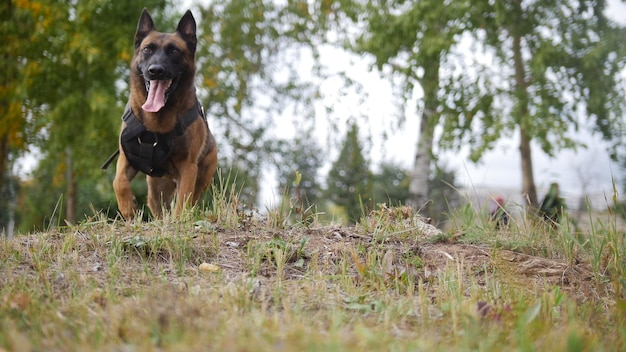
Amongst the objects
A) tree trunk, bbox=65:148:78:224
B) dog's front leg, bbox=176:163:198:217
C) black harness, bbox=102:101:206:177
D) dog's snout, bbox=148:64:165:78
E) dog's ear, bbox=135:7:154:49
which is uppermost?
dog's ear, bbox=135:7:154:49

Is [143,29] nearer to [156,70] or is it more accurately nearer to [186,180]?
[156,70]

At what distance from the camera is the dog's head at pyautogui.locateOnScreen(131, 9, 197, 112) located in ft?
17.2

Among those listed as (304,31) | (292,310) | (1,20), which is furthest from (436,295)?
(304,31)

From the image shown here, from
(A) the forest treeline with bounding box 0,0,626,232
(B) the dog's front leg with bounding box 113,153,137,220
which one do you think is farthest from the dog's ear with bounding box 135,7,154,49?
(A) the forest treeline with bounding box 0,0,626,232

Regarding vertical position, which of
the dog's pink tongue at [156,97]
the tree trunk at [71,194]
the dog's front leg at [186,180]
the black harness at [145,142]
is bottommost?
the tree trunk at [71,194]

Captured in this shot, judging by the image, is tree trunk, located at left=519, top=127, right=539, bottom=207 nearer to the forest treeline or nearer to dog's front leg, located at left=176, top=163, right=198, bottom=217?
the forest treeline

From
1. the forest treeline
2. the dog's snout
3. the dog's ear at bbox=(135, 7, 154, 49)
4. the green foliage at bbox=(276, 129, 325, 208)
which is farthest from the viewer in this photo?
the green foliage at bbox=(276, 129, 325, 208)

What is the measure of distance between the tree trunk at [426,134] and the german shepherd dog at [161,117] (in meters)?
8.75

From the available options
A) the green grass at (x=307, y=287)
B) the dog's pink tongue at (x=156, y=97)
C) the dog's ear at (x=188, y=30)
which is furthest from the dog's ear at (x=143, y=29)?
the green grass at (x=307, y=287)

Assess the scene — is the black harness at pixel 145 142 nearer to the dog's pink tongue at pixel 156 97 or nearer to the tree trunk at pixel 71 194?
the dog's pink tongue at pixel 156 97

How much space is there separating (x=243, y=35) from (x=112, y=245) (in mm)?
17524

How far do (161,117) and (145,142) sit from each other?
0.27 m

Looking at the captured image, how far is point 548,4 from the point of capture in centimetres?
1356

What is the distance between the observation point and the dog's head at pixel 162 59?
5254 mm
